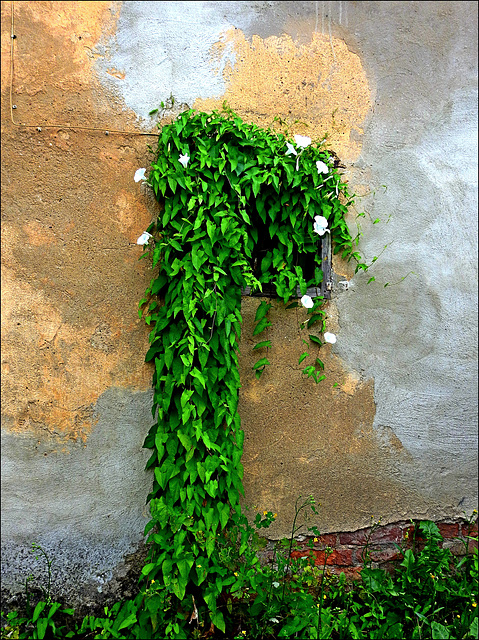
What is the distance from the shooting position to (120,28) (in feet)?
8.75

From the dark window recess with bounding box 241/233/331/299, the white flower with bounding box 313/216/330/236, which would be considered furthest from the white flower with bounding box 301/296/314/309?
the white flower with bounding box 313/216/330/236

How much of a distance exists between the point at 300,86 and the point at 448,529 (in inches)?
113

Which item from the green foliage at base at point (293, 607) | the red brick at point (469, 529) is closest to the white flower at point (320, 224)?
the green foliage at base at point (293, 607)

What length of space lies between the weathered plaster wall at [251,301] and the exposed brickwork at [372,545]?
76 mm

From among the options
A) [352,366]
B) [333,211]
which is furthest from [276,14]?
[352,366]

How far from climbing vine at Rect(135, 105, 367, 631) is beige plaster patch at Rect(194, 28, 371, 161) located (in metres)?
0.17

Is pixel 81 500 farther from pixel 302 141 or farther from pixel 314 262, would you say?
pixel 302 141

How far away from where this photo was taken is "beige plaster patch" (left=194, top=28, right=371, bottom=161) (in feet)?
9.11

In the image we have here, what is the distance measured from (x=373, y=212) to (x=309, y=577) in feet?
6.89

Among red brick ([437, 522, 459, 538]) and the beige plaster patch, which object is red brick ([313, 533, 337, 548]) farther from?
the beige plaster patch

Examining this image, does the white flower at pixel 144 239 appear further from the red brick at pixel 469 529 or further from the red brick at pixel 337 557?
the red brick at pixel 469 529

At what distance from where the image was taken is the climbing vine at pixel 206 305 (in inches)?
96.9

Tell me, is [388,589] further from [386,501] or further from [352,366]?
[352,366]

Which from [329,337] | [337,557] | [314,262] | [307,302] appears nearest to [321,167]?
[314,262]
